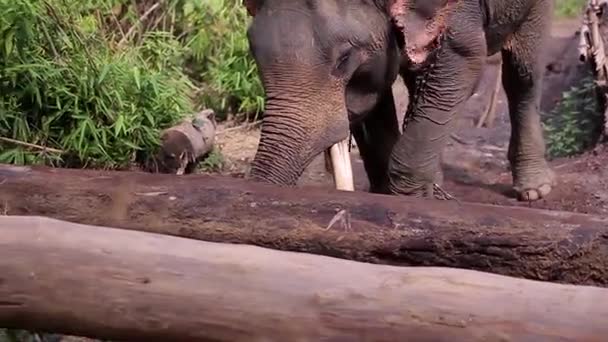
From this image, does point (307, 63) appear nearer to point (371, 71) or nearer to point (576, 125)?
point (371, 71)

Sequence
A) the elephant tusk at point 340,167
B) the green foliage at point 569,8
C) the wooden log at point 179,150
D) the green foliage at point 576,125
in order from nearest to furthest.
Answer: the elephant tusk at point 340,167 → the wooden log at point 179,150 → the green foliage at point 576,125 → the green foliage at point 569,8

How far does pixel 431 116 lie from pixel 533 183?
4.61 ft

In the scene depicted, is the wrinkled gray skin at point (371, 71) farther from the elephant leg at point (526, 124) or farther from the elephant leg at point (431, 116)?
the elephant leg at point (526, 124)

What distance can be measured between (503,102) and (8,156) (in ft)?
15.7

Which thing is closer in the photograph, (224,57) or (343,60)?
(343,60)

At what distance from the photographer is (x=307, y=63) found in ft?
14.7

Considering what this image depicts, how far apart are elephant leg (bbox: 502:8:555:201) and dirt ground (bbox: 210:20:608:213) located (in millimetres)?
88

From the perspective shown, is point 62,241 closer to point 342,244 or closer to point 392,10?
point 342,244

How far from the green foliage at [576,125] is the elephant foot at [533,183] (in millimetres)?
929

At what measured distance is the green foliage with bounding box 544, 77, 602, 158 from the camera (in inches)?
287

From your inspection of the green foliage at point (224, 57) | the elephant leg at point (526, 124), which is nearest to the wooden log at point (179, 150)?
the green foliage at point (224, 57)

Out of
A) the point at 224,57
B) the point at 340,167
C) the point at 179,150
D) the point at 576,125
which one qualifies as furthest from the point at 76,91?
the point at 576,125

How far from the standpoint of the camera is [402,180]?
509 cm

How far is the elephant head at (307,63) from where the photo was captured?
4.46m
